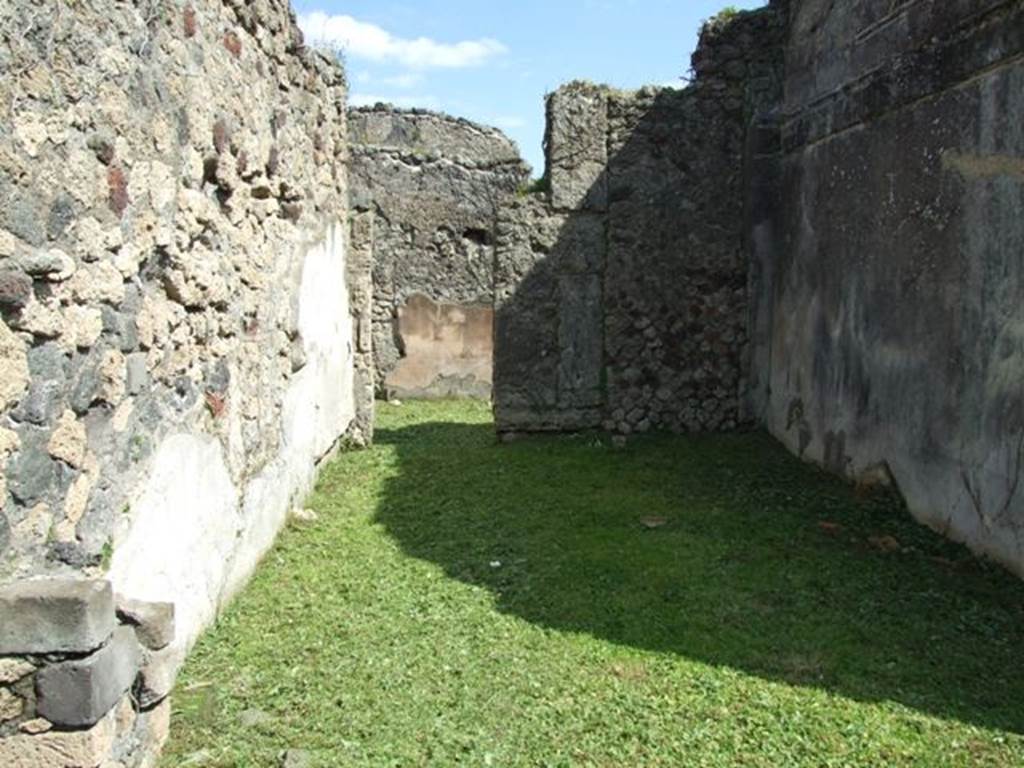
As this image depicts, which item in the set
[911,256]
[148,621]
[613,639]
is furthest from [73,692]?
[911,256]

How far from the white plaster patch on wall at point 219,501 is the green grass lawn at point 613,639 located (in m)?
0.17

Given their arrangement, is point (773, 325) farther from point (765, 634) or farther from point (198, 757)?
point (198, 757)

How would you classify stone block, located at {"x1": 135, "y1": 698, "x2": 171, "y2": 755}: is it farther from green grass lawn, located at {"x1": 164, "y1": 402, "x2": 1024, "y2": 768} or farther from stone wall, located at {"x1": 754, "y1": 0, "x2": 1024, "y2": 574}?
stone wall, located at {"x1": 754, "y1": 0, "x2": 1024, "y2": 574}

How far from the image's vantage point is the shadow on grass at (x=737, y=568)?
335 cm

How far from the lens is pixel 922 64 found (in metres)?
4.73

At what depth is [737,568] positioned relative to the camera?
432 cm

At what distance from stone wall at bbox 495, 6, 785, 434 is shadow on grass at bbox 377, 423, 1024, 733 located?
694 millimetres

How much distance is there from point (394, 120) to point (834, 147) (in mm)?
5563

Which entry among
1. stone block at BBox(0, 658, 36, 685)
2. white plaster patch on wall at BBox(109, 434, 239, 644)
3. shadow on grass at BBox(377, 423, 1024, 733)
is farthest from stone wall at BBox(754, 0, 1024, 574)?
stone block at BBox(0, 658, 36, 685)

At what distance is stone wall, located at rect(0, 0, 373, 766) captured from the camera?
218cm

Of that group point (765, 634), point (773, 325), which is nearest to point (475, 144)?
point (773, 325)

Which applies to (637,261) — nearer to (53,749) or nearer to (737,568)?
(737,568)

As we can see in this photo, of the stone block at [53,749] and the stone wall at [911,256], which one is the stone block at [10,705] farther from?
the stone wall at [911,256]

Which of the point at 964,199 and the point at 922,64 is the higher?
the point at 922,64
